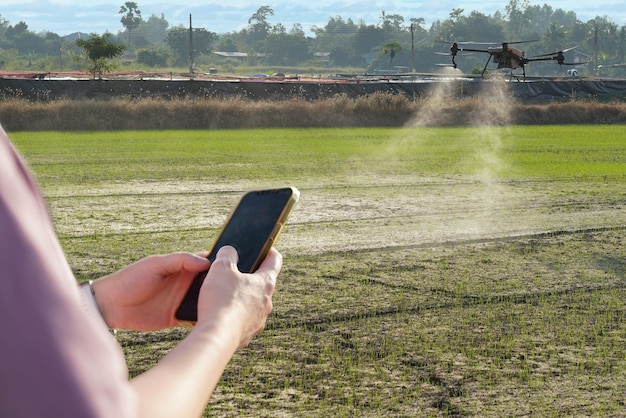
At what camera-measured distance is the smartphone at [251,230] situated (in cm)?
175

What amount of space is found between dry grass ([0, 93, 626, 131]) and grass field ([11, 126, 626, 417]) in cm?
903

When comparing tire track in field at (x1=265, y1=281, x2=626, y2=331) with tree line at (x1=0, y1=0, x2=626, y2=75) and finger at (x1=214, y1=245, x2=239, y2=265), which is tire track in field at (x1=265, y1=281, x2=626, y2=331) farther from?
tree line at (x1=0, y1=0, x2=626, y2=75)

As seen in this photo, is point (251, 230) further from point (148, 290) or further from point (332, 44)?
point (332, 44)

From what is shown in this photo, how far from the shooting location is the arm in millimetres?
970

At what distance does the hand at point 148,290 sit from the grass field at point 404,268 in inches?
124

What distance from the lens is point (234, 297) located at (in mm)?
1383

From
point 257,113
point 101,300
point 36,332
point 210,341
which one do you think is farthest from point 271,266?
point 257,113

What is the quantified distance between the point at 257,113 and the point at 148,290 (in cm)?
2946

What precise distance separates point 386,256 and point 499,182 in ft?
23.9

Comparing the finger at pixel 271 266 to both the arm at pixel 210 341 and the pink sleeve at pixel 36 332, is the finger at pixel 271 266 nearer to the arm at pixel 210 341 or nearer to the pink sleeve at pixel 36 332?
the arm at pixel 210 341

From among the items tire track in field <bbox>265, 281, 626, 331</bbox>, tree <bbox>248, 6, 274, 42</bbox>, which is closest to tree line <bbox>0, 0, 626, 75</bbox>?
tree <bbox>248, 6, 274, 42</bbox>

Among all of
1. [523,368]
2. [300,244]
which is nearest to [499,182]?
[300,244]

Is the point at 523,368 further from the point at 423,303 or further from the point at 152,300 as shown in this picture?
the point at 152,300

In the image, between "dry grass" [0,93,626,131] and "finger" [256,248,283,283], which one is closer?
"finger" [256,248,283,283]
